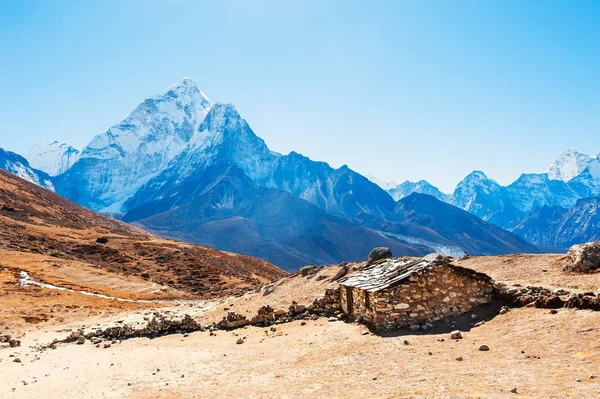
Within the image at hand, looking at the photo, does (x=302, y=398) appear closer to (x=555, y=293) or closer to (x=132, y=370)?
(x=132, y=370)

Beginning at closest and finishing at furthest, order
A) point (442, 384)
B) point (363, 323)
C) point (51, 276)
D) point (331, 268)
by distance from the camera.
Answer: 1. point (442, 384)
2. point (363, 323)
3. point (331, 268)
4. point (51, 276)

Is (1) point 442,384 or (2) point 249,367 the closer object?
(1) point 442,384

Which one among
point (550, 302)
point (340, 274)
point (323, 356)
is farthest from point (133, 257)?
point (550, 302)

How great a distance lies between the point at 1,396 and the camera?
14352 mm

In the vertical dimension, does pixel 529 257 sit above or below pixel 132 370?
above

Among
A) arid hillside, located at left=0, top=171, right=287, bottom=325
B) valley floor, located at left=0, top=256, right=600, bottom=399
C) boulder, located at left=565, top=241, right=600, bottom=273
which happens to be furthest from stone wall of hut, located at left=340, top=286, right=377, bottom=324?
arid hillside, located at left=0, top=171, right=287, bottom=325

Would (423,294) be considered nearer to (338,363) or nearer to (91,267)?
(338,363)

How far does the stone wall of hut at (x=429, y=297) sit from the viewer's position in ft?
57.5

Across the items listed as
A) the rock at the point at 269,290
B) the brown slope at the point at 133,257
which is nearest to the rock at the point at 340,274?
the rock at the point at 269,290

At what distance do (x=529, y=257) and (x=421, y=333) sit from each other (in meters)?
14.1

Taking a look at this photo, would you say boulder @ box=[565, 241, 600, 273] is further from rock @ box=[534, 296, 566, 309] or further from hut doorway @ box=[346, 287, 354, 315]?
hut doorway @ box=[346, 287, 354, 315]

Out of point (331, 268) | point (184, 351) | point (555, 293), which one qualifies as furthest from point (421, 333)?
point (331, 268)

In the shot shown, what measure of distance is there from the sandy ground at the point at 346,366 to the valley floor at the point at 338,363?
0.04 meters

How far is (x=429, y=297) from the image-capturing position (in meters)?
17.8
